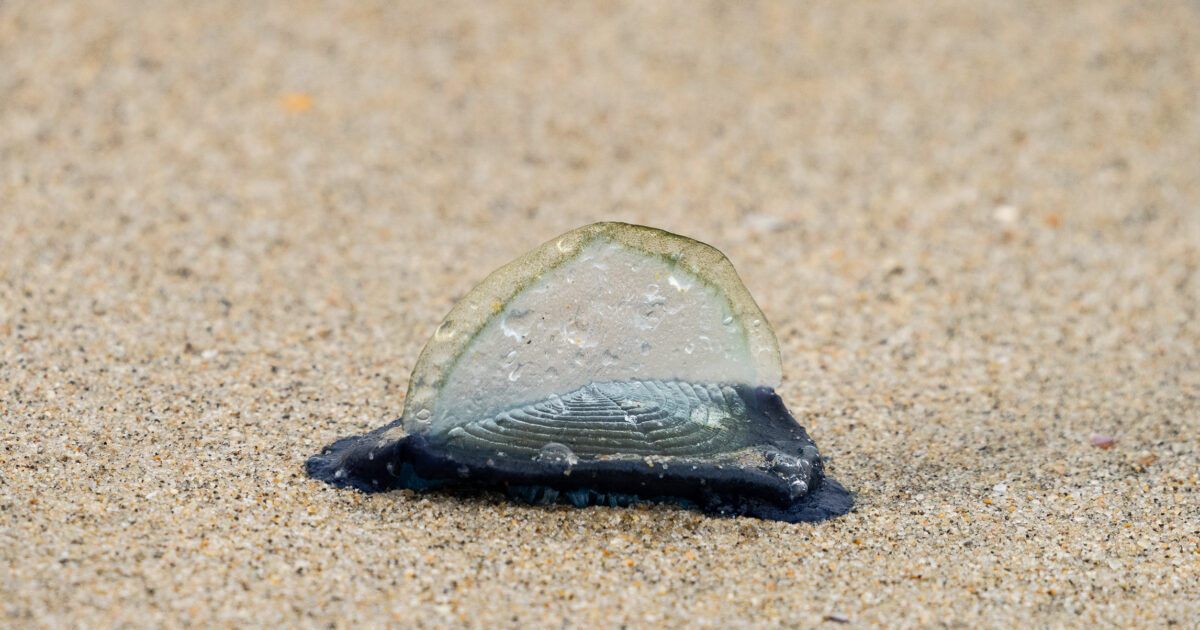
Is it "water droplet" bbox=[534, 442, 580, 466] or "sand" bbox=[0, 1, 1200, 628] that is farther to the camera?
"water droplet" bbox=[534, 442, 580, 466]

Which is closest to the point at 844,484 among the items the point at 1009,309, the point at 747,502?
the point at 747,502

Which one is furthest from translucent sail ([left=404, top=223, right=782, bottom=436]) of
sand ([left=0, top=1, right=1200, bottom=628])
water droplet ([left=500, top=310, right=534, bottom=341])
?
sand ([left=0, top=1, right=1200, bottom=628])

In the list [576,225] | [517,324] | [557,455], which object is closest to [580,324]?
[517,324]

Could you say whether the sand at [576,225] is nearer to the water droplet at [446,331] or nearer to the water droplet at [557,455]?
the water droplet at [557,455]

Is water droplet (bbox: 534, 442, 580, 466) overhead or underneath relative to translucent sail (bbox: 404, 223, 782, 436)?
underneath

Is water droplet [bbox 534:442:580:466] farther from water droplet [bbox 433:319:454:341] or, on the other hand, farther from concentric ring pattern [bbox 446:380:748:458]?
water droplet [bbox 433:319:454:341]

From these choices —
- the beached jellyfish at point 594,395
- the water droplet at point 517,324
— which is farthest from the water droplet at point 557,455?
the water droplet at point 517,324

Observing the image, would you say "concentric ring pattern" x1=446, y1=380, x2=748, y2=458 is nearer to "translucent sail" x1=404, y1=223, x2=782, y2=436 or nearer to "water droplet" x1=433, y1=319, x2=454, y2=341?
"translucent sail" x1=404, y1=223, x2=782, y2=436

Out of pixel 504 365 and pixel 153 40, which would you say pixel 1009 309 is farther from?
pixel 153 40
